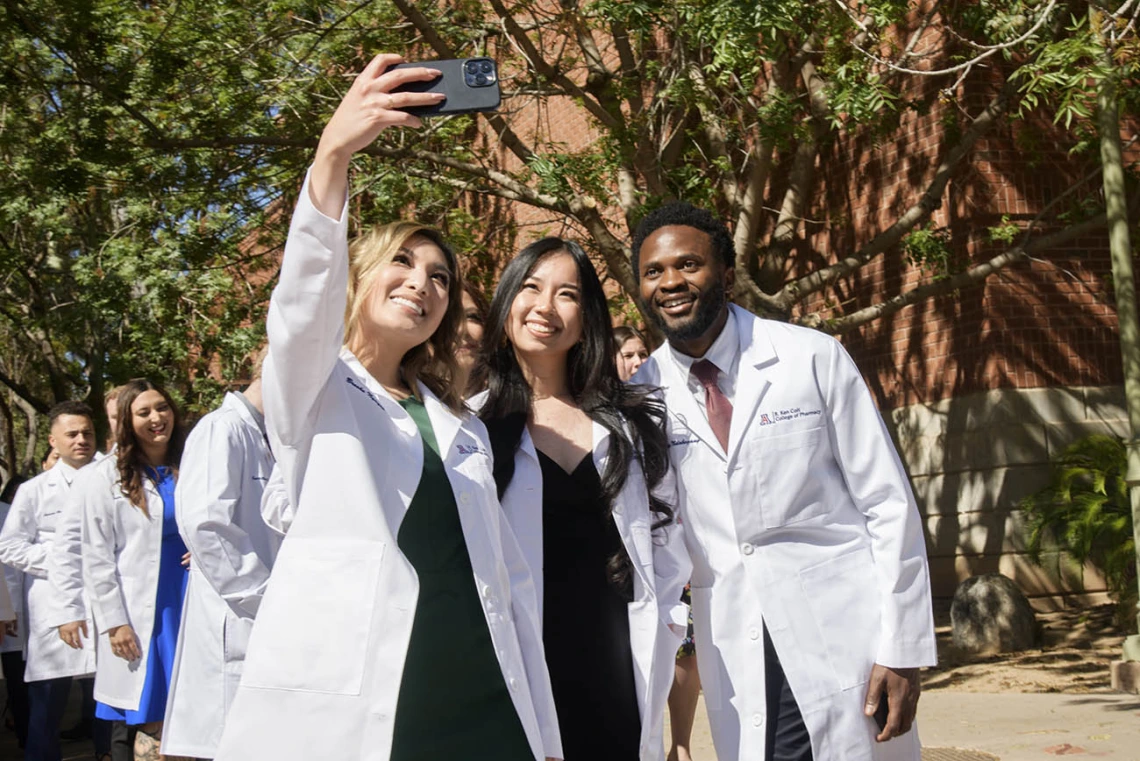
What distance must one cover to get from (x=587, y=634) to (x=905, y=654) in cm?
91

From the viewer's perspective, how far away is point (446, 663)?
10.4 ft

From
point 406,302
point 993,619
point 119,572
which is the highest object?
point 406,302

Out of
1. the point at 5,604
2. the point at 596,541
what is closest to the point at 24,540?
the point at 5,604

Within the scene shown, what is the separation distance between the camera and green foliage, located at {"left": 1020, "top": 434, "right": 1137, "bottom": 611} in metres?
10.6

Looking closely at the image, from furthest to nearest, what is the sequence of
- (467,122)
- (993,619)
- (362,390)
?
1. (467,122)
2. (993,619)
3. (362,390)

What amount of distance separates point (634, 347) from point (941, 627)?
6584 millimetres

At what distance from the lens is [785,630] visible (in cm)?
391

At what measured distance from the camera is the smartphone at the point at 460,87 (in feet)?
9.64

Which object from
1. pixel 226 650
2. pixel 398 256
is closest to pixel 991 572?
pixel 226 650

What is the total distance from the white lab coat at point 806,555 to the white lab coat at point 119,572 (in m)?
3.93

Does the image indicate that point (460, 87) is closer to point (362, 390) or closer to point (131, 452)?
point (362, 390)

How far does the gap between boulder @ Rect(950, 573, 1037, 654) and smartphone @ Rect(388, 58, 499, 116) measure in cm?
956

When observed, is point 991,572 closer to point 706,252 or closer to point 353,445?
point 706,252

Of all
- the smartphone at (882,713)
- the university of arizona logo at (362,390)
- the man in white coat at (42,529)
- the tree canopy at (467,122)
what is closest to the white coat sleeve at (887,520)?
the smartphone at (882,713)
